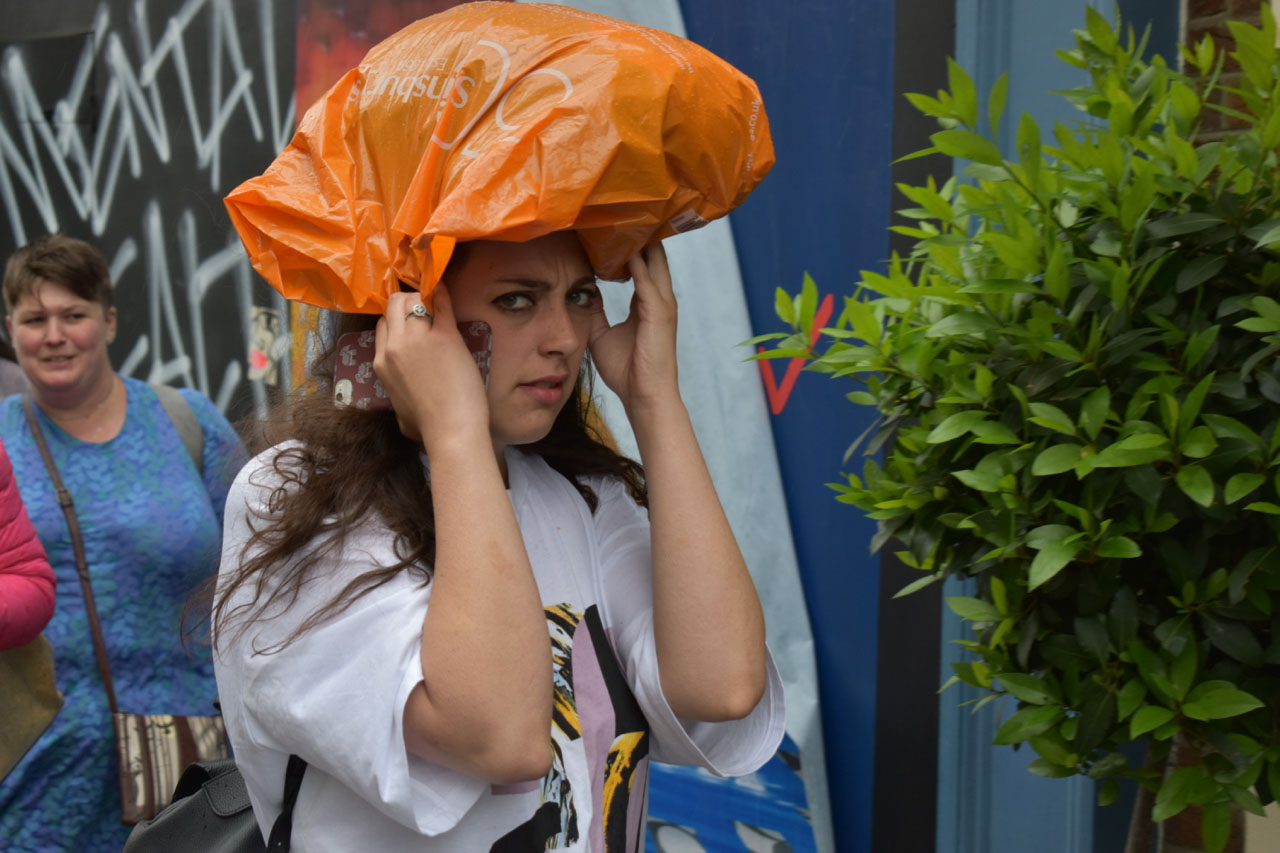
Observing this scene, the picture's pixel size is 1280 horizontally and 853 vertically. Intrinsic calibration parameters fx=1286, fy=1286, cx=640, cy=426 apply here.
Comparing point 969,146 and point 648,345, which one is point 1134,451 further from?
point 648,345

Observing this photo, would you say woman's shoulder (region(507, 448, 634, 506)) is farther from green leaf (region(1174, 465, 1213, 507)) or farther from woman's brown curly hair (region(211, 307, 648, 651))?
green leaf (region(1174, 465, 1213, 507))

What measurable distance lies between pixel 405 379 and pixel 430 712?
44 centimetres

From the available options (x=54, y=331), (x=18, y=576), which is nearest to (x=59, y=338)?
(x=54, y=331)

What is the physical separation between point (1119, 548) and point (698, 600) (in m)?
0.59

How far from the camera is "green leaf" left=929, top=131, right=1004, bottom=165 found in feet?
6.00

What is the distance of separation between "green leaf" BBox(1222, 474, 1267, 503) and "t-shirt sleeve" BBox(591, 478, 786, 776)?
2.49 feet

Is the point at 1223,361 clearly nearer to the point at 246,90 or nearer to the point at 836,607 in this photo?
the point at 836,607

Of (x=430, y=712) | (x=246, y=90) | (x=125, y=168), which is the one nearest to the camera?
(x=430, y=712)

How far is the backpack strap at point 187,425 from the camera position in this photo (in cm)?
374

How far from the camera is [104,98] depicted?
6.11 metres

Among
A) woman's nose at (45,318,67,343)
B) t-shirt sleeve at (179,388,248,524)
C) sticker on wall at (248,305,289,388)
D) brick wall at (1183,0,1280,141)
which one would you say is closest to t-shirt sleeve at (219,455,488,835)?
brick wall at (1183,0,1280,141)

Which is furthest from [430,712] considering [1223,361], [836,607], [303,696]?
[836,607]

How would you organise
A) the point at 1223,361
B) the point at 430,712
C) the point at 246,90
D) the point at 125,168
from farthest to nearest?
the point at 125,168 → the point at 246,90 → the point at 1223,361 → the point at 430,712

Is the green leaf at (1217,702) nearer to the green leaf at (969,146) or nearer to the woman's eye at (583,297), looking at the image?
the green leaf at (969,146)
